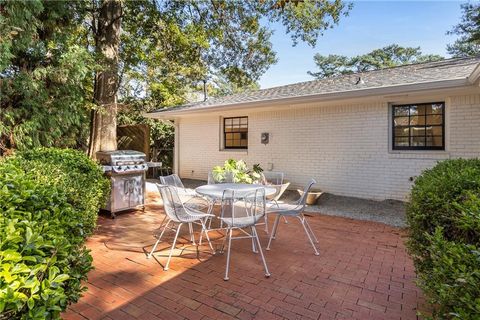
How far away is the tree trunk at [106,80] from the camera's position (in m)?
6.55

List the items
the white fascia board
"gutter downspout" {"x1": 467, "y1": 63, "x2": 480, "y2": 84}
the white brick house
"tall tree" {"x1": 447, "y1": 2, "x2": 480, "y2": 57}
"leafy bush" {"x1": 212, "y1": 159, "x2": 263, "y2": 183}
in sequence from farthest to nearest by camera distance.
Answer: "tall tree" {"x1": 447, "y1": 2, "x2": 480, "y2": 57} → the white brick house → "leafy bush" {"x1": 212, "y1": 159, "x2": 263, "y2": 183} → the white fascia board → "gutter downspout" {"x1": 467, "y1": 63, "x2": 480, "y2": 84}

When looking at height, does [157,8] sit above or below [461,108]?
above

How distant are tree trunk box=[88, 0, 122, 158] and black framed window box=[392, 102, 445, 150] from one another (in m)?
6.49

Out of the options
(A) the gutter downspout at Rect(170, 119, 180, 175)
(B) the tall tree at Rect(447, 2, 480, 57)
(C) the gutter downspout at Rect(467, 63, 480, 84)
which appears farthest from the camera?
(B) the tall tree at Rect(447, 2, 480, 57)

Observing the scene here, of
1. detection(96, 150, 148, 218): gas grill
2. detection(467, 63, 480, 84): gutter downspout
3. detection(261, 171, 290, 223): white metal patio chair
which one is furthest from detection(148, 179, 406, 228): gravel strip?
detection(96, 150, 148, 218): gas grill

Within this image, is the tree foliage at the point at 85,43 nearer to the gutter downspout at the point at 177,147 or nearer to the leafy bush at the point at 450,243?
the gutter downspout at the point at 177,147

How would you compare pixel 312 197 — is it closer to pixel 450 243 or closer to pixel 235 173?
pixel 235 173

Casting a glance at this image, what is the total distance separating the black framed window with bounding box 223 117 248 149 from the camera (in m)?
9.24

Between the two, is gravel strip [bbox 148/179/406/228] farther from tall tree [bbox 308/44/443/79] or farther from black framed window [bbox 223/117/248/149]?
tall tree [bbox 308/44/443/79]

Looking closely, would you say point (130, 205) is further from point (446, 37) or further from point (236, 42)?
point (446, 37)

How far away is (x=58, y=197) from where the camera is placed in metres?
1.90

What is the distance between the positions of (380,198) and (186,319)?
5713 mm

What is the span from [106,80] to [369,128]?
245 inches

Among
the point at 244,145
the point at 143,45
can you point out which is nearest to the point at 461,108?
the point at 244,145
